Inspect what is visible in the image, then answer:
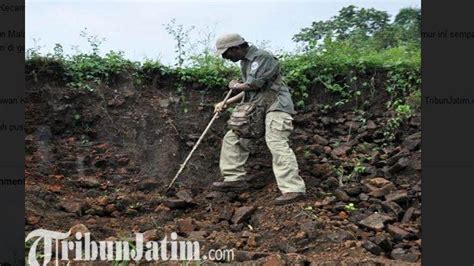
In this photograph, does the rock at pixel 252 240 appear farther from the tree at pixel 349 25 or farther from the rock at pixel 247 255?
the tree at pixel 349 25

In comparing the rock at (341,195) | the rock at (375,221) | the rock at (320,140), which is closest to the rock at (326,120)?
the rock at (320,140)

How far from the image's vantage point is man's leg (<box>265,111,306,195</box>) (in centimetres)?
528

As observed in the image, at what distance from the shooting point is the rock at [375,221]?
16.1ft

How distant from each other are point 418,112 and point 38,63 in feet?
13.5

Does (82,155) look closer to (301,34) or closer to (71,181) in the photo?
(71,181)

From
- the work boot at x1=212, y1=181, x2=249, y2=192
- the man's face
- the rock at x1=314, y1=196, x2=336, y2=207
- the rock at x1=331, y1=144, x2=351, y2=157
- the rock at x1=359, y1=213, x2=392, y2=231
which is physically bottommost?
the rock at x1=359, y1=213, x2=392, y2=231

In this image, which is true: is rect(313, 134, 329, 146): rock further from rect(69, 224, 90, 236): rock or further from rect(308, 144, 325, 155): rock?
rect(69, 224, 90, 236): rock

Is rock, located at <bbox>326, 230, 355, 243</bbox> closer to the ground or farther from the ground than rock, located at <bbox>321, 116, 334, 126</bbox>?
closer to the ground

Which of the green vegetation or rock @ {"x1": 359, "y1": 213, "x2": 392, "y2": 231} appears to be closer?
rock @ {"x1": 359, "y1": 213, "x2": 392, "y2": 231}

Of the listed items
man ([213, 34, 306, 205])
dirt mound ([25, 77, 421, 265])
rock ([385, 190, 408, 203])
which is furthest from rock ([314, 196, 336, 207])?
rock ([385, 190, 408, 203])

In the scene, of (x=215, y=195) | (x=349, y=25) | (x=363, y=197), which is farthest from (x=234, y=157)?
(x=349, y=25)

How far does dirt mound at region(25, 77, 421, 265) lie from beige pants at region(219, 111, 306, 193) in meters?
0.19

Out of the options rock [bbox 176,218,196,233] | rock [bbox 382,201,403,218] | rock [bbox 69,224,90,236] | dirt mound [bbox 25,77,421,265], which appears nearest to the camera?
rock [bbox 69,224,90,236]

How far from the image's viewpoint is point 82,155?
624cm
